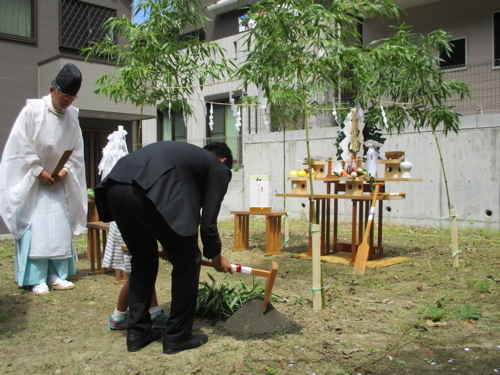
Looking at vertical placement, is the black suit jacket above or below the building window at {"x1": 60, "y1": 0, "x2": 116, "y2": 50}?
below

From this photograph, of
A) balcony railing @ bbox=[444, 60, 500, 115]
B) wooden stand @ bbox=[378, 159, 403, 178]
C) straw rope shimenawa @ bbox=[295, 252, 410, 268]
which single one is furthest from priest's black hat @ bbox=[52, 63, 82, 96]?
balcony railing @ bbox=[444, 60, 500, 115]

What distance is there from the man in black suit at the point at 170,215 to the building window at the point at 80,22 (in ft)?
32.3

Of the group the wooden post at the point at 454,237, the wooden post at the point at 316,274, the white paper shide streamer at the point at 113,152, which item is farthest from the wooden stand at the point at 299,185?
the wooden post at the point at 316,274

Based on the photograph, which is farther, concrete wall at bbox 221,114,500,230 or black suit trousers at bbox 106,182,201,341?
concrete wall at bbox 221,114,500,230

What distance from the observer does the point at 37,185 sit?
514cm

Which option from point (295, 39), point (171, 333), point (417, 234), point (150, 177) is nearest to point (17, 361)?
point (171, 333)

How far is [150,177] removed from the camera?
121 inches

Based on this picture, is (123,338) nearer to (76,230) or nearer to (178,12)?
(76,230)

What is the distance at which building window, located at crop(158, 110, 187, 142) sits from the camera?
18.9 meters

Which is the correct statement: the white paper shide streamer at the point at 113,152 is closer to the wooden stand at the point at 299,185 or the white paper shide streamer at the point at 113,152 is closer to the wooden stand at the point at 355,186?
the wooden stand at the point at 299,185

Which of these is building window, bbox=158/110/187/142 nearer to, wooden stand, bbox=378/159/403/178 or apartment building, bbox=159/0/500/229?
apartment building, bbox=159/0/500/229

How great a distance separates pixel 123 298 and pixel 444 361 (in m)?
2.25

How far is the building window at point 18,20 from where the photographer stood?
36.3ft

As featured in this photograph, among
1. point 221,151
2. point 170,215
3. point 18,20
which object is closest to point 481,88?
point 221,151
